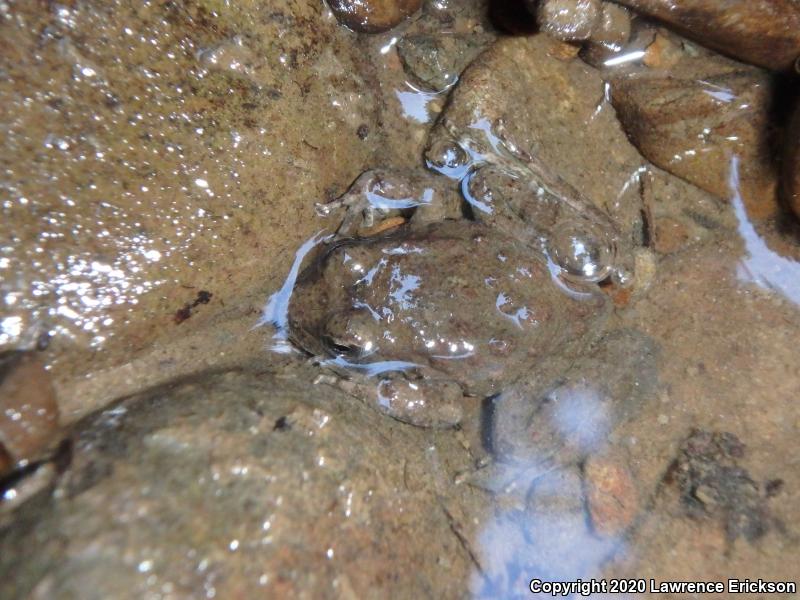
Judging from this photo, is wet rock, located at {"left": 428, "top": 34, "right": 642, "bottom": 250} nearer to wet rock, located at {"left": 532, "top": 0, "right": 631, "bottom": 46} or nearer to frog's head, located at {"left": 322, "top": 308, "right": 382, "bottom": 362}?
wet rock, located at {"left": 532, "top": 0, "right": 631, "bottom": 46}

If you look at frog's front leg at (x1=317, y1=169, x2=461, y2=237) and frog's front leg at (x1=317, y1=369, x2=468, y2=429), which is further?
frog's front leg at (x1=317, y1=169, x2=461, y2=237)

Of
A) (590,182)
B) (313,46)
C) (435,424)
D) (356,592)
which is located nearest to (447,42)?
(313,46)

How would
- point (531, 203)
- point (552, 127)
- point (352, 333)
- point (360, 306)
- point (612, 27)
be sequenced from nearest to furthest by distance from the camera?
1. point (352, 333)
2. point (360, 306)
3. point (612, 27)
4. point (531, 203)
5. point (552, 127)

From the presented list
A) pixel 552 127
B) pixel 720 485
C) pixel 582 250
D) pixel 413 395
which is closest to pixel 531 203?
pixel 582 250

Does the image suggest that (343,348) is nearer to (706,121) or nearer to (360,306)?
(360,306)

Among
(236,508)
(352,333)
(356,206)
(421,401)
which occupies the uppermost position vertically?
(356,206)

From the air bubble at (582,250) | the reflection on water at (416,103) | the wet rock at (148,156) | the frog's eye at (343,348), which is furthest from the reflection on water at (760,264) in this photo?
the wet rock at (148,156)

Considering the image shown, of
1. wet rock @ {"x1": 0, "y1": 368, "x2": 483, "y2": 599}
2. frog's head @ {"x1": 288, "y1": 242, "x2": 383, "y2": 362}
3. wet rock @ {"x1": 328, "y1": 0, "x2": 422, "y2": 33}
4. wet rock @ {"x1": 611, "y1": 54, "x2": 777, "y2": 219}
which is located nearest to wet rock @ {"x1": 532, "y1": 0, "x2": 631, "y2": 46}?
wet rock @ {"x1": 611, "y1": 54, "x2": 777, "y2": 219}
